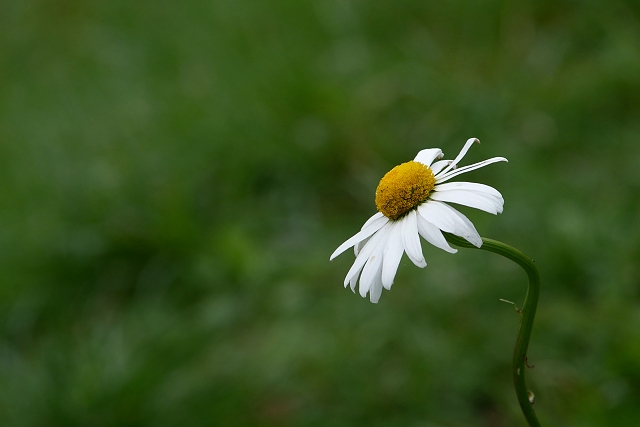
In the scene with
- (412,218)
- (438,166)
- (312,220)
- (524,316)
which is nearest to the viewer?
(524,316)

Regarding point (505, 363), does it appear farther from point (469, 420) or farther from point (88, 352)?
point (88, 352)

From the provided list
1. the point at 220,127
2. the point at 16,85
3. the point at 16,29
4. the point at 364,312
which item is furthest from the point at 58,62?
the point at 364,312

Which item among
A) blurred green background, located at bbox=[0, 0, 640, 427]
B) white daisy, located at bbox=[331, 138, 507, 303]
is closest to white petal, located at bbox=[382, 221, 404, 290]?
white daisy, located at bbox=[331, 138, 507, 303]

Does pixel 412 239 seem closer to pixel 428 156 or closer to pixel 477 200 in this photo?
pixel 477 200

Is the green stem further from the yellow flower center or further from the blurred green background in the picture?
the blurred green background

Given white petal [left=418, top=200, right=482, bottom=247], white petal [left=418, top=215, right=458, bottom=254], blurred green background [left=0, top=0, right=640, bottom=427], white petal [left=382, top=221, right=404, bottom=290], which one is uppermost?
white petal [left=418, top=200, right=482, bottom=247]

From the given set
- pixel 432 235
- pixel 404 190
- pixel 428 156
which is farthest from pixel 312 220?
pixel 432 235
